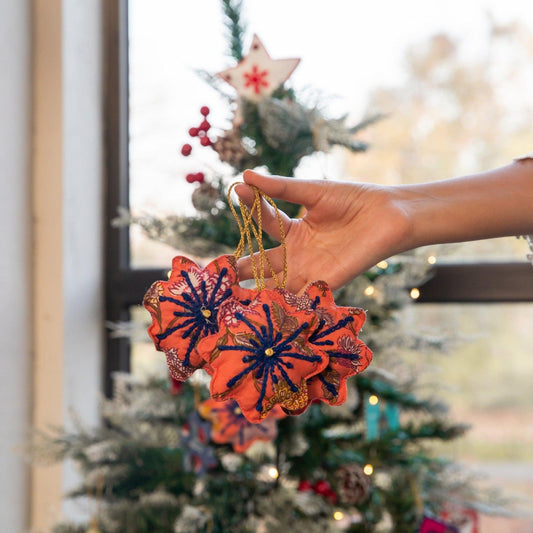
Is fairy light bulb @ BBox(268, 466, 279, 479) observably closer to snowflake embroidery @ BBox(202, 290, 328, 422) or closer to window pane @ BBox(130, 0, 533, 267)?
snowflake embroidery @ BBox(202, 290, 328, 422)

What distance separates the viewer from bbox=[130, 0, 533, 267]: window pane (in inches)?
55.0

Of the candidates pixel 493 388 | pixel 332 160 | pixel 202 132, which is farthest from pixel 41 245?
pixel 493 388

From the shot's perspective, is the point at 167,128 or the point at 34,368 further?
the point at 167,128

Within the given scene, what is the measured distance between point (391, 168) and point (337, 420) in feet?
2.03

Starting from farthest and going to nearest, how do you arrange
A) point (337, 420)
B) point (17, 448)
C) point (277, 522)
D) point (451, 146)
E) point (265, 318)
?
point (451, 146) → point (17, 448) → point (337, 420) → point (277, 522) → point (265, 318)

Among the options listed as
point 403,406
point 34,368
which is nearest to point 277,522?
point 403,406

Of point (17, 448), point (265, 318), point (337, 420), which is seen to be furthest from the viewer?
point (17, 448)

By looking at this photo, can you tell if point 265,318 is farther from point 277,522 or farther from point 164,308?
point 277,522

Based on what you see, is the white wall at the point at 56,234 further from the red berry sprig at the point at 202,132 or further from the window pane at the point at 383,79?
the red berry sprig at the point at 202,132

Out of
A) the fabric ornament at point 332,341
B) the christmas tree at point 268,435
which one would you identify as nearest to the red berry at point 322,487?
the christmas tree at point 268,435

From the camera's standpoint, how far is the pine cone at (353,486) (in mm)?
1023

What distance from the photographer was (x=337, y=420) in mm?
1109

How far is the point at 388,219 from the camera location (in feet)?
2.14

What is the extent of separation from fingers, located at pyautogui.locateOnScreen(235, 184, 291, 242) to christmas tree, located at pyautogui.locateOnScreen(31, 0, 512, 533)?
1.06ft
